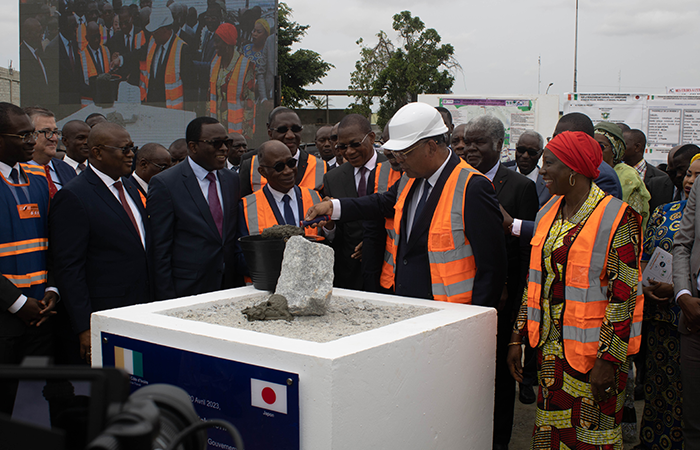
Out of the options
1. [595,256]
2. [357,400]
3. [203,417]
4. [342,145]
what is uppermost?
[342,145]

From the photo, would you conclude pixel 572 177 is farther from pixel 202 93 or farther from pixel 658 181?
pixel 202 93

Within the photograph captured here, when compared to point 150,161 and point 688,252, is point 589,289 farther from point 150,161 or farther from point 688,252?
point 150,161

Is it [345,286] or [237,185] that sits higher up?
[237,185]

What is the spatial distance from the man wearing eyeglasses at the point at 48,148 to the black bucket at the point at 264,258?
2.20 metres

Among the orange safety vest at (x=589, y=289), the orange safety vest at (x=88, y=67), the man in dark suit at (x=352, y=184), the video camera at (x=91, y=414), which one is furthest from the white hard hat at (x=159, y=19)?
the video camera at (x=91, y=414)

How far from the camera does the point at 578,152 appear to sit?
2887mm

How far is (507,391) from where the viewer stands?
3791mm

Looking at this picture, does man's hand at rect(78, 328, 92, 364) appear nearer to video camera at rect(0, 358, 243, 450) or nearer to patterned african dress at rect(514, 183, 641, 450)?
video camera at rect(0, 358, 243, 450)

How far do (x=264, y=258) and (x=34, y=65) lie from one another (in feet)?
85.4

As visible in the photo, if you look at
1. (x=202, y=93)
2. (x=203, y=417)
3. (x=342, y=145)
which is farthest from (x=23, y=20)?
(x=203, y=417)

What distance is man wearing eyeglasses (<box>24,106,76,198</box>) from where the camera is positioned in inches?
187

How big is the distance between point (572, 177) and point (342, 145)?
7.46 ft

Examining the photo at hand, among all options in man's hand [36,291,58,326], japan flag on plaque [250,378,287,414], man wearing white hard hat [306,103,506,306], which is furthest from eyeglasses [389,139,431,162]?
man's hand [36,291,58,326]

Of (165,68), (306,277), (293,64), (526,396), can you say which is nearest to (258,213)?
(306,277)
